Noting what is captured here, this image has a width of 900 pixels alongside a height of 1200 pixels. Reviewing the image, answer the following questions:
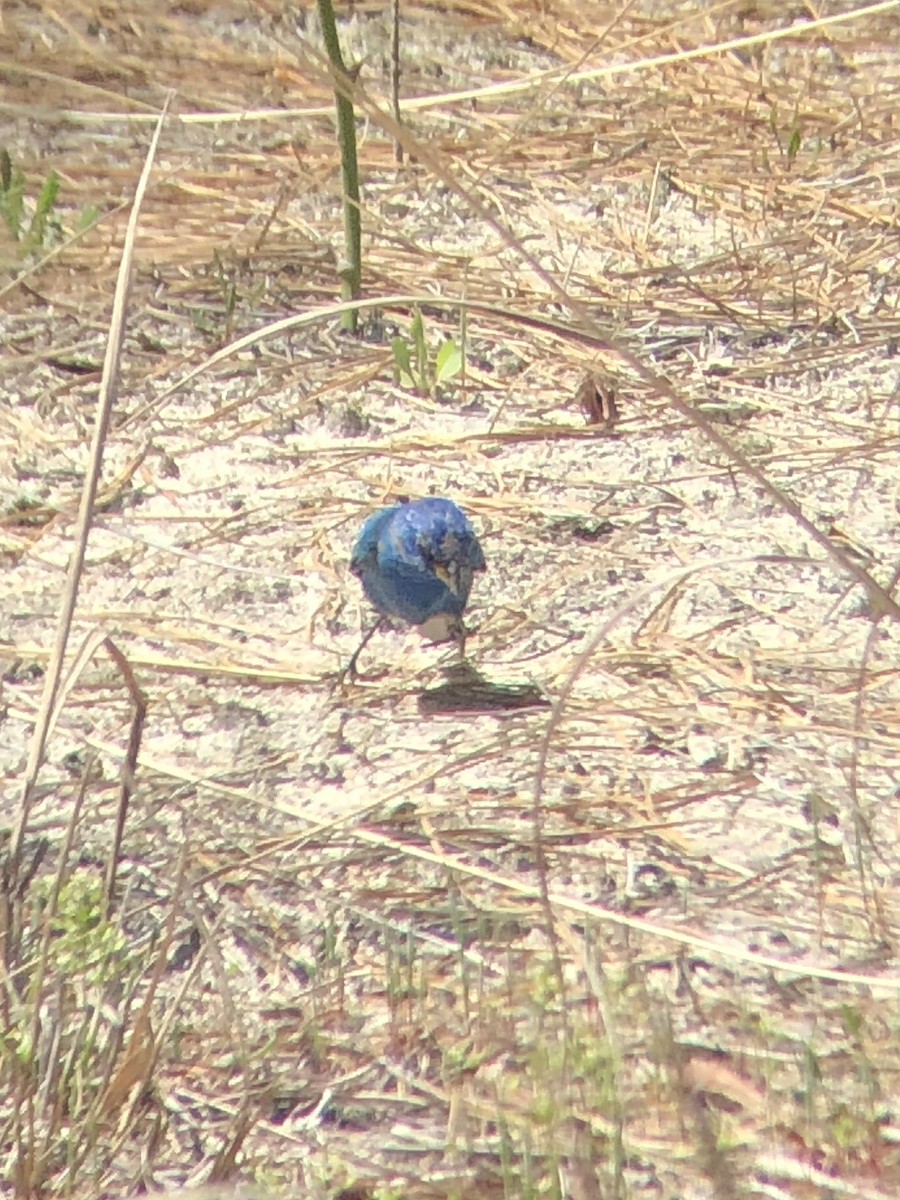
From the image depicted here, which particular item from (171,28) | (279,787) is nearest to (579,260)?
(171,28)

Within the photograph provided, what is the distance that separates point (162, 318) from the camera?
481cm

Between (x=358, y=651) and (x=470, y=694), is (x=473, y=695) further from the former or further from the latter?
(x=358, y=651)

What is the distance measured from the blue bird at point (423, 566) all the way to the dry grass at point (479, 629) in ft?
0.40

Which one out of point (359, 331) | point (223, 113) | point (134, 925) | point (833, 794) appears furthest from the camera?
point (223, 113)

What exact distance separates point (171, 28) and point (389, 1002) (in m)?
4.60

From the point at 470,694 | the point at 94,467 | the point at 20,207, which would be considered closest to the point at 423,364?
the point at 20,207

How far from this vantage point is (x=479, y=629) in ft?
11.7

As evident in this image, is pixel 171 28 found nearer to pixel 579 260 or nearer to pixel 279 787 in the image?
pixel 579 260

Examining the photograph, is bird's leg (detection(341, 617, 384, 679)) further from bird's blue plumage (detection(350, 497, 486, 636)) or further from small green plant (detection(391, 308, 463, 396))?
small green plant (detection(391, 308, 463, 396))

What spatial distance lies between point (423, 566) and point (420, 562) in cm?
3

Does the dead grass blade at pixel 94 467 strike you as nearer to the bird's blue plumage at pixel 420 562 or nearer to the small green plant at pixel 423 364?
the bird's blue plumage at pixel 420 562

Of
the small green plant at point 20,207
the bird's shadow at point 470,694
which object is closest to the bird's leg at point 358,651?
the bird's shadow at point 470,694

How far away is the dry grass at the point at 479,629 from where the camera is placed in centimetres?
218

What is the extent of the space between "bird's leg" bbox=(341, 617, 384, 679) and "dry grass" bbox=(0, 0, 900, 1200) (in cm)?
4
